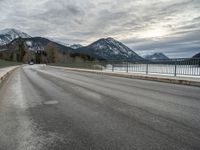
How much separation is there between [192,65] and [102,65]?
1992 cm

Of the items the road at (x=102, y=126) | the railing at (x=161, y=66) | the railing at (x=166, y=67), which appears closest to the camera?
the road at (x=102, y=126)

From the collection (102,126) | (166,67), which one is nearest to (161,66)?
(166,67)

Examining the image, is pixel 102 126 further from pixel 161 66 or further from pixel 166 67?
pixel 161 66

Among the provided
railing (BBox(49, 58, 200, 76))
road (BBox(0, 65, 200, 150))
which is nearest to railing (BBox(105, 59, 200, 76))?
railing (BBox(49, 58, 200, 76))

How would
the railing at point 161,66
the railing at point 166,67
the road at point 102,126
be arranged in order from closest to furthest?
the road at point 102,126 < the railing at point 166,67 < the railing at point 161,66

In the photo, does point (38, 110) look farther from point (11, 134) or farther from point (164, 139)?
point (164, 139)

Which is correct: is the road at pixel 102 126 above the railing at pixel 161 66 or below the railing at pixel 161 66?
below

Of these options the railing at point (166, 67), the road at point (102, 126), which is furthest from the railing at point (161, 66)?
the road at point (102, 126)

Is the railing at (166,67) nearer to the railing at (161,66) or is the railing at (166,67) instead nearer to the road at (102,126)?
the railing at (161,66)

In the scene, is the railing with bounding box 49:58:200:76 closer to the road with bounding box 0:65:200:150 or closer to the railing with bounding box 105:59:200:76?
the railing with bounding box 105:59:200:76

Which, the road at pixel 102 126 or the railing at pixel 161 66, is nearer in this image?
the road at pixel 102 126

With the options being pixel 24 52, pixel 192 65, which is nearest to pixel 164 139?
pixel 192 65

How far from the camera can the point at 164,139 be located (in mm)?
4395

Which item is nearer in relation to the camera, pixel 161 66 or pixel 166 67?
pixel 166 67
